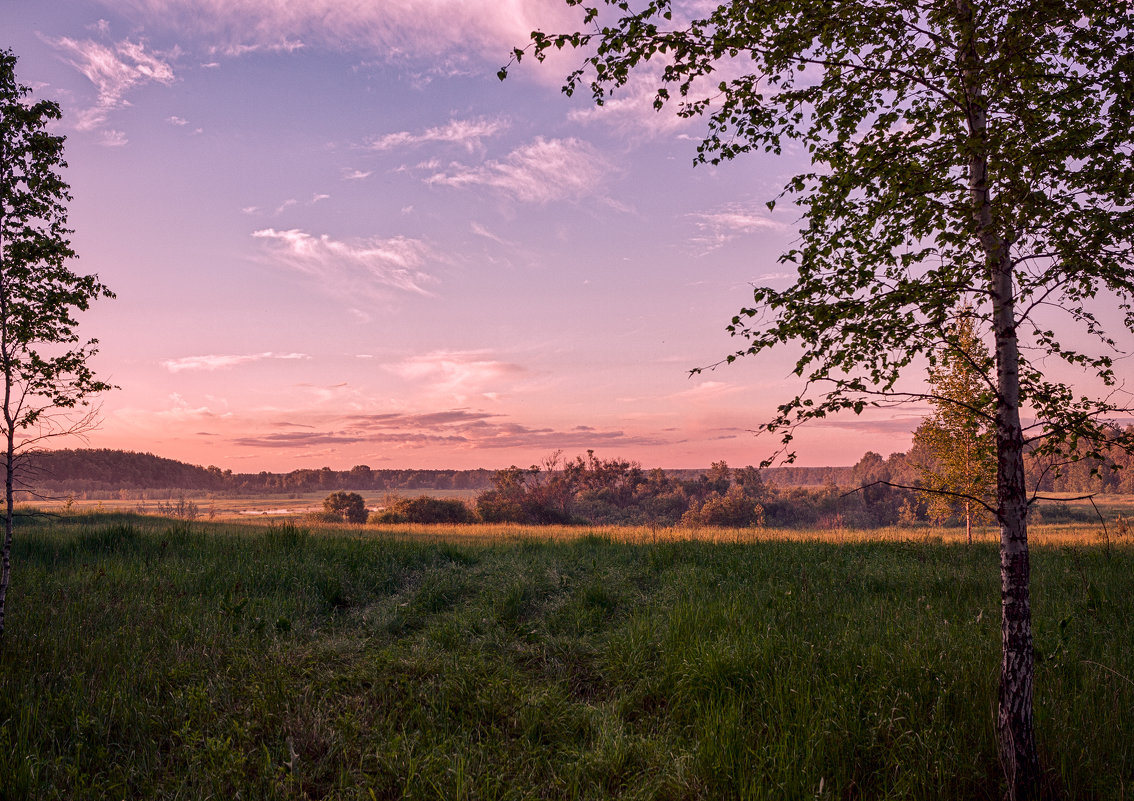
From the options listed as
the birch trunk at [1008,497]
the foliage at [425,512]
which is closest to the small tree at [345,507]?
the foliage at [425,512]

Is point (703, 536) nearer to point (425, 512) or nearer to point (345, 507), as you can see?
point (425, 512)

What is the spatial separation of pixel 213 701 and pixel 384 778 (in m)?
2.42

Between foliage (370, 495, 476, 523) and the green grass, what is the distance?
32896mm

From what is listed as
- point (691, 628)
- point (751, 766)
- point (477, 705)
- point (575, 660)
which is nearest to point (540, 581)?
point (575, 660)

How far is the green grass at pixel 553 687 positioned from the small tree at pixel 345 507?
41491mm

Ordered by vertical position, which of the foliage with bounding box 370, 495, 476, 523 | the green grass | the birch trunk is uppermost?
the birch trunk

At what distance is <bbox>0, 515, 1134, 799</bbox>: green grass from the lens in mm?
4613

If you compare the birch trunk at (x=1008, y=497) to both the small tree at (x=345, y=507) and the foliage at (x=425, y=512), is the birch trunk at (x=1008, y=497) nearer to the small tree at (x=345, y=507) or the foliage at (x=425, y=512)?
the foliage at (x=425, y=512)

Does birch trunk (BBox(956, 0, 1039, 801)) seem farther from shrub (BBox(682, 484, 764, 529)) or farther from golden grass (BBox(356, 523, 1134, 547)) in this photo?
shrub (BBox(682, 484, 764, 529))

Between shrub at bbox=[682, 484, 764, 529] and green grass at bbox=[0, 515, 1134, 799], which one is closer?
green grass at bbox=[0, 515, 1134, 799]

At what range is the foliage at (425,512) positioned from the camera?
4322cm

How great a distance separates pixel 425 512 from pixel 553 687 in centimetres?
3948

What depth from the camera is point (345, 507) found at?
171ft

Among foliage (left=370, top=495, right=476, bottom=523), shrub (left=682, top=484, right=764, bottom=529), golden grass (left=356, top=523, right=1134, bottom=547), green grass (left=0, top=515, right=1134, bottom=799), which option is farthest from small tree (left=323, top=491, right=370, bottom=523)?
green grass (left=0, top=515, right=1134, bottom=799)
